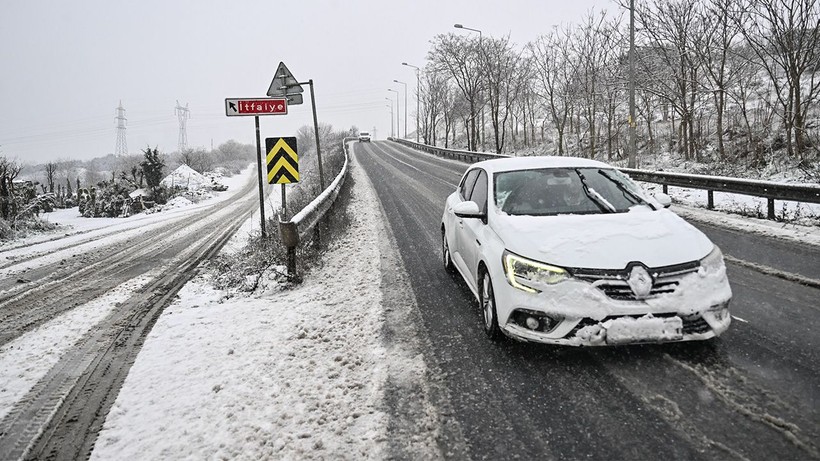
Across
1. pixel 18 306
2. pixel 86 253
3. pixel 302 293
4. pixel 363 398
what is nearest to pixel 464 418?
pixel 363 398

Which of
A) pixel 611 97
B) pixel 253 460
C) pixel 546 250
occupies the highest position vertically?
pixel 611 97

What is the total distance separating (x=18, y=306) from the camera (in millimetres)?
6711

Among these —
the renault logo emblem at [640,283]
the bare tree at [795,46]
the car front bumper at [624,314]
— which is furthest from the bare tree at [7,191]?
the bare tree at [795,46]

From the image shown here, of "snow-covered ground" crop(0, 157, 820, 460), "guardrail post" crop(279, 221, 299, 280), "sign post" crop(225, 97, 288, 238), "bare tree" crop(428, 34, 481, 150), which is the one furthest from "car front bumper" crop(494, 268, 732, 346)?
"bare tree" crop(428, 34, 481, 150)

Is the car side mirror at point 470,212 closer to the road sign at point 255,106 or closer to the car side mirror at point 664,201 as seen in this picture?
the car side mirror at point 664,201

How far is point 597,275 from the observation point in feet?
10.8

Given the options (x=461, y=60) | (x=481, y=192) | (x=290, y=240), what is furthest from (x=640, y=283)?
(x=461, y=60)

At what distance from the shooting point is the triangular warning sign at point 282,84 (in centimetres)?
916

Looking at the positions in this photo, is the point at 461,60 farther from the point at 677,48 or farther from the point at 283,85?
the point at 283,85

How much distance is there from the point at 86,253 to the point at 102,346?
8.07m

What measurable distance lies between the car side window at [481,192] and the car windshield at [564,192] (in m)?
0.16

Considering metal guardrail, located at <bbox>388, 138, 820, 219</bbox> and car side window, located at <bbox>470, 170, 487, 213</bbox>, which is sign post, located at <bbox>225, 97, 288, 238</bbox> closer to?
car side window, located at <bbox>470, 170, 487, 213</bbox>

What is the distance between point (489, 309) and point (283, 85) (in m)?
7.00

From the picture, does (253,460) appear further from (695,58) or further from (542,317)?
(695,58)
